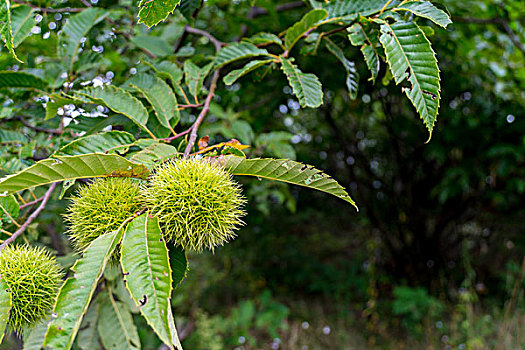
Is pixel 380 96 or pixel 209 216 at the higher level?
pixel 209 216

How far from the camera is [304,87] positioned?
1.05 m

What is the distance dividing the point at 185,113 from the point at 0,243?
31.9 inches

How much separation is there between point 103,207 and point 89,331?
730mm

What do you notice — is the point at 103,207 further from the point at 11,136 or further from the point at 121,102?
the point at 11,136

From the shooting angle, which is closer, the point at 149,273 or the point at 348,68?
the point at 149,273

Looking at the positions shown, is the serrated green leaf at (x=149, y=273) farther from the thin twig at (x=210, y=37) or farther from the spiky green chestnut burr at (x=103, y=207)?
the thin twig at (x=210, y=37)

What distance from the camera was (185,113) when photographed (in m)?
1.45

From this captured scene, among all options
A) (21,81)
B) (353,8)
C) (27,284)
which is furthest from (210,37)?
(27,284)

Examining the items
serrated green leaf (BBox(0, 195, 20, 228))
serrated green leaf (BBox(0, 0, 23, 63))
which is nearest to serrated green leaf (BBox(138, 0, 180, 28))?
serrated green leaf (BBox(0, 0, 23, 63))

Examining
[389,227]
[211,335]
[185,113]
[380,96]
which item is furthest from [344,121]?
[185,113]

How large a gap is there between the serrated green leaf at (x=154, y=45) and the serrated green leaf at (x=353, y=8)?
2.12 feet

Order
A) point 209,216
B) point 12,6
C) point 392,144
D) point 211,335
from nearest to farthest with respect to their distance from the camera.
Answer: point 209,216
point 12,6
point 211,335
point 392,144

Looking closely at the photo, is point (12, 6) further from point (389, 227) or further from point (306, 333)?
point (389, 227)

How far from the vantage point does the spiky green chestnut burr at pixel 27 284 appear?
2.38ft
